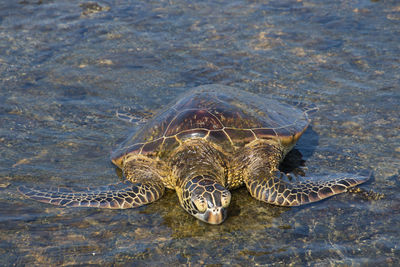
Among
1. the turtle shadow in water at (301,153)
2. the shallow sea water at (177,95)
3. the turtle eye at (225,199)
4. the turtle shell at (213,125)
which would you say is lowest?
the turtle shadow in water at (301,153)

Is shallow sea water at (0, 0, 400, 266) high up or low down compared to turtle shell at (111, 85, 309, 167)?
down

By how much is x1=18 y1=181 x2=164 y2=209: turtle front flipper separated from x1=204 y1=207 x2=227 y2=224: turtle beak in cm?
86

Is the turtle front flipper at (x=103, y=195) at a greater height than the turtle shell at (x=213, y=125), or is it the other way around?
the turtle shell at (x=213, y=125)

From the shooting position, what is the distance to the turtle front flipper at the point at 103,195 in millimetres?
5316

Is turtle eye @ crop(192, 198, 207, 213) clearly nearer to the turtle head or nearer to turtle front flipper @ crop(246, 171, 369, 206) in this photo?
the turtle head

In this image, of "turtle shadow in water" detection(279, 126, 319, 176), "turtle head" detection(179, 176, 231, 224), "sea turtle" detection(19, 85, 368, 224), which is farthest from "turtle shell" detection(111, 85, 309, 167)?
"turtle head" detection(179, 176, 231, 224)

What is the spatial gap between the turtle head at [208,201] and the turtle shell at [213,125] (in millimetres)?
799

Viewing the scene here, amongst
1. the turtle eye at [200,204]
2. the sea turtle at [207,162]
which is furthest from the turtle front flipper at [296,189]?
the turtle eye at [200,204]

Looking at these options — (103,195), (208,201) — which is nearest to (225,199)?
(208,201)

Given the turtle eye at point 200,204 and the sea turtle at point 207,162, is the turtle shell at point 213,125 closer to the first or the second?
the sea turtle at point 207,162

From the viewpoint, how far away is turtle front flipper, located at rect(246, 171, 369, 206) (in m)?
5.25

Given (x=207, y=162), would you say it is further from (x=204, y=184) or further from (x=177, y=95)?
(x=177, y=95)

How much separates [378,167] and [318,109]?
180 centimetres

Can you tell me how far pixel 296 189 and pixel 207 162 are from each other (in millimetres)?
1108
